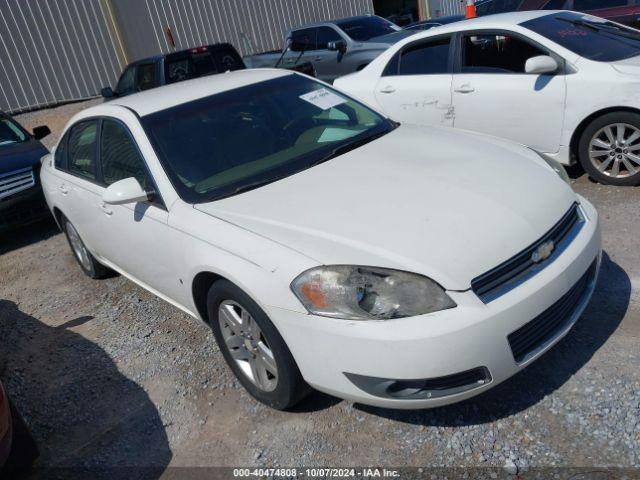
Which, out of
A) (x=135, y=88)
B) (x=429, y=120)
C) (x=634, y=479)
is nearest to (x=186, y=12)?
(x=135, y=88)

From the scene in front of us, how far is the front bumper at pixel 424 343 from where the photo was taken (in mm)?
2252

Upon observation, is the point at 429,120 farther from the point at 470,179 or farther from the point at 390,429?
the point at 390,429

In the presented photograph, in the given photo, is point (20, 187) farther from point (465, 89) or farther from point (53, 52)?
point (53, 52)

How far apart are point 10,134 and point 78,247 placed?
10.4 ft

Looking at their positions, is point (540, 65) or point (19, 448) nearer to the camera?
point (19, 448)

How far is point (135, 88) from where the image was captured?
990 centimetres

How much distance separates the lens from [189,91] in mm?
3762

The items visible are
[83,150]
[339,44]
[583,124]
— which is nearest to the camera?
[83,150]

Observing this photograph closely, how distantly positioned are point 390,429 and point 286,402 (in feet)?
1.72

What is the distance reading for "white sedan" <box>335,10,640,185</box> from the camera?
466 cm

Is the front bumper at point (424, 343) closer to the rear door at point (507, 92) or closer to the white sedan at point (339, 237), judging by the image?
the white sedan at point (339, 237)

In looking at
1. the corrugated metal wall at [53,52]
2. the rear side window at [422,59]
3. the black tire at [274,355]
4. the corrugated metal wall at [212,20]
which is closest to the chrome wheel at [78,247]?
the black tire at [274,355]

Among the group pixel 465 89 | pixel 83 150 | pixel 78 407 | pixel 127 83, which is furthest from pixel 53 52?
pixel 78 407

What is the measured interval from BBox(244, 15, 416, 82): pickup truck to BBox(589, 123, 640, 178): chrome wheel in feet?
19.7
